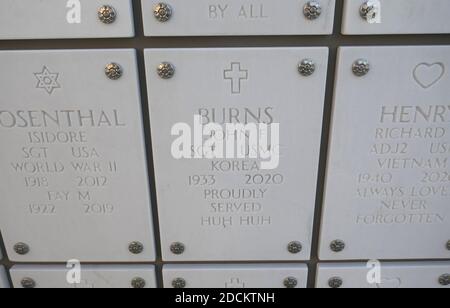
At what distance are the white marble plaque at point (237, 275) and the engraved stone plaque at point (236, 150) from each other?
3 centimetres

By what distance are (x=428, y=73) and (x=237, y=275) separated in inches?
25.4

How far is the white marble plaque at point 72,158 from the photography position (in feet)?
2.34

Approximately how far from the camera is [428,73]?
0.70 m

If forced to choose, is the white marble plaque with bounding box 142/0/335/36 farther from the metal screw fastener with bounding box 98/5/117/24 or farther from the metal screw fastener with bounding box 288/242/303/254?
the metal screw fastener with bounding box 288/242/303/254

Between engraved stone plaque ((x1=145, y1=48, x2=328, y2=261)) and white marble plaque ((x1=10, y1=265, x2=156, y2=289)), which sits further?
white marble plaque ((x1=10, y1=265, x2=156, y2=289))

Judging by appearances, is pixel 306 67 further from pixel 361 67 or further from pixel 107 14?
pixel 107 14

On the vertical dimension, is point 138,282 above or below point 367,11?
below

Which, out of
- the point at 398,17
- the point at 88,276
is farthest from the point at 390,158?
the point at 88,276

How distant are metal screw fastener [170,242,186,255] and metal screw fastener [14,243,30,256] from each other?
366 mm

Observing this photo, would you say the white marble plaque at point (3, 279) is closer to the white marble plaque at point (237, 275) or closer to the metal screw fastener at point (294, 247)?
the white marble plaque at point (237, 275)

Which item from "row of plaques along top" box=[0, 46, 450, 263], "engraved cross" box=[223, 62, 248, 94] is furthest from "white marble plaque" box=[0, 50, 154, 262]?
"engraved cross" box=[223, 62, 248, 94]

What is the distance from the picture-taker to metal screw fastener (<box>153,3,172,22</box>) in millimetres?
652

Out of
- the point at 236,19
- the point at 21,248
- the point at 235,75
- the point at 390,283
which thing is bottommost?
the point at 390,283

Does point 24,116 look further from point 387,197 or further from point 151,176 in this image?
point 387,197
